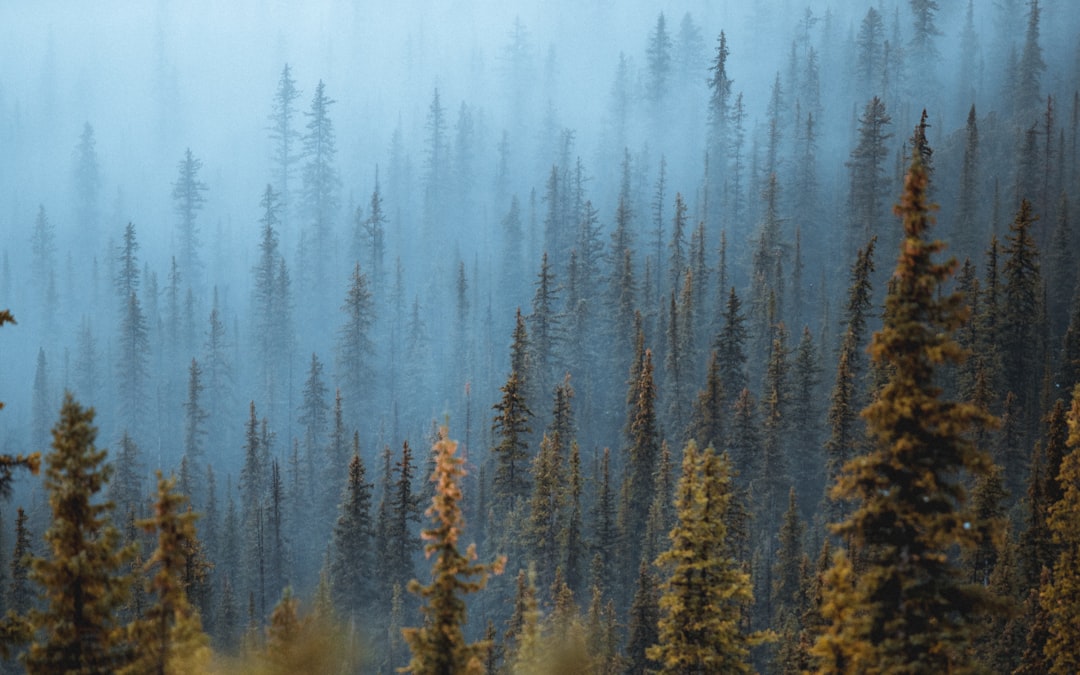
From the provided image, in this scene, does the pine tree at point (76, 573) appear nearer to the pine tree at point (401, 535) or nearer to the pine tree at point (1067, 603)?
the pine tree at point (1067, 603)

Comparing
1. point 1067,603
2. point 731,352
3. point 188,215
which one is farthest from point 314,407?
point 1067,603

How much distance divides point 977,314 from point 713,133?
232 ft

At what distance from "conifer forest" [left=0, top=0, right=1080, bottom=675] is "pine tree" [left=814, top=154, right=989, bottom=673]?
0.26 feet

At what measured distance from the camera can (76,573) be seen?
1647 centimetres

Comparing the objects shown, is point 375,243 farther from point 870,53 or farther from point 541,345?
point 870,53

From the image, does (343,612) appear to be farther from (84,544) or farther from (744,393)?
(84,544)

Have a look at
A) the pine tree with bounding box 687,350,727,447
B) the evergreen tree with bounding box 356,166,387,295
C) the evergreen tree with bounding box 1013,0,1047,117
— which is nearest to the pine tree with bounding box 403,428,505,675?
the pine tree with bounding box 687,350,727,447

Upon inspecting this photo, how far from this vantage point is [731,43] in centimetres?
16488

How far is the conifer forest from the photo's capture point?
57.0ft

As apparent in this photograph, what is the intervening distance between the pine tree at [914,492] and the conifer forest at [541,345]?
0.26 ft

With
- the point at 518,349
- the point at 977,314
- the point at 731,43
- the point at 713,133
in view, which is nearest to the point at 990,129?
the point at 713,133

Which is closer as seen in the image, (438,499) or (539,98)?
(438,499)

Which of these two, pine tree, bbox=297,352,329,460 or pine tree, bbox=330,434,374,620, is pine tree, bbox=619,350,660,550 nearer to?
pine tree, bbox=330,434,374,620

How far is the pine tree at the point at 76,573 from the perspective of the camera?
1652cm
